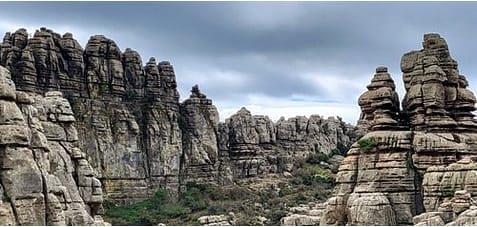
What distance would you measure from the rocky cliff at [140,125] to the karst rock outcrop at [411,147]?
24701mm

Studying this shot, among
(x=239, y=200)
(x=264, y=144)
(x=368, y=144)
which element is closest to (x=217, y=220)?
(x=239, y=200)

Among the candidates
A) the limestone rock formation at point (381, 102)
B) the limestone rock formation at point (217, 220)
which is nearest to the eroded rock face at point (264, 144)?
the limestone rock formation at point (217, 220)

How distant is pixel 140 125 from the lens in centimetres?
6706

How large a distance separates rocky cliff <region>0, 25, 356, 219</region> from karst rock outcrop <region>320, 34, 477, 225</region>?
81.0 feet

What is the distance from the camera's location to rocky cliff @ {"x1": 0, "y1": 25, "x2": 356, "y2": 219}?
202ft

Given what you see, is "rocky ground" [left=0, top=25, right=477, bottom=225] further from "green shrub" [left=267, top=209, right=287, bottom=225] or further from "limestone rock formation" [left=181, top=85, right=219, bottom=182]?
"green shrub" [left=267, top=209, right=287, bottom=225]

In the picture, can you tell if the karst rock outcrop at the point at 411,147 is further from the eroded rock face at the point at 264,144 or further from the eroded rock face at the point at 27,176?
the eroded rock face at the point at 264,144

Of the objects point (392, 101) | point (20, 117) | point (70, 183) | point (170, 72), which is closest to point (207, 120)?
point (170, 72)

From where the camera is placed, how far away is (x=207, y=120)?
71500mm

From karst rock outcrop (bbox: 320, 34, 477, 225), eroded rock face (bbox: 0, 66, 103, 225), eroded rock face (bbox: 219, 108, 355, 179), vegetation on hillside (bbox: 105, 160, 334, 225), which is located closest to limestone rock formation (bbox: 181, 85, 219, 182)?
eroded rock face (bbox: 219, 108, 355, 179)

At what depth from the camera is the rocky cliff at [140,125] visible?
6166 centimetres

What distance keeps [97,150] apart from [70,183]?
40738 mm

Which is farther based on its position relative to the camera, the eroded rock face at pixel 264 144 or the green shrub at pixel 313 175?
the eroded rock face at pixel 264 144

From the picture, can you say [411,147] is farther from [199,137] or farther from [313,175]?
[199,137]
